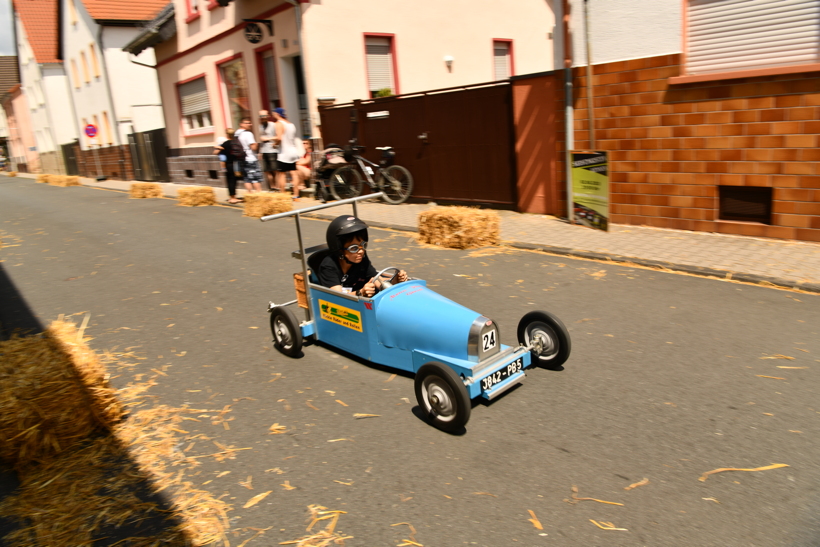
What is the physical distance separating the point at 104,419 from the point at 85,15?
32457 millimetres

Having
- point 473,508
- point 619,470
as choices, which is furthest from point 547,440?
point 473,508

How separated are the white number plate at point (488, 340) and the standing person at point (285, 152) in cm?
1211

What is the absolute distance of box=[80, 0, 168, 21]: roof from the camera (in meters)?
27.9

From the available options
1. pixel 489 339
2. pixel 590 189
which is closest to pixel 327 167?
pixel 590 189

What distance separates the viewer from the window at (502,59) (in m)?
20.2

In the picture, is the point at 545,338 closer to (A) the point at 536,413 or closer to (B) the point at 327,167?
(A) the point at 536,413

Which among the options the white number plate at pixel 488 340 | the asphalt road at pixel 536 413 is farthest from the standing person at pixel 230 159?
the white number plate at pixel 488 340

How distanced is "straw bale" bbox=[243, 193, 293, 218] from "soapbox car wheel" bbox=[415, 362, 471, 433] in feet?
32.3

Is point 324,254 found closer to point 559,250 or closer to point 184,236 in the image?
point 559,250

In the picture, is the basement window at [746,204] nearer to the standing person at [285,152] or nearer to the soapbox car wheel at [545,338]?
the soapbox car wheel at [545,338]

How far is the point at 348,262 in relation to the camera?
5.23 metres

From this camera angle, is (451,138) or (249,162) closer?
(451,138)

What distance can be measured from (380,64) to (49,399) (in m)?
15.0

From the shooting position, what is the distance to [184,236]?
11.4m
